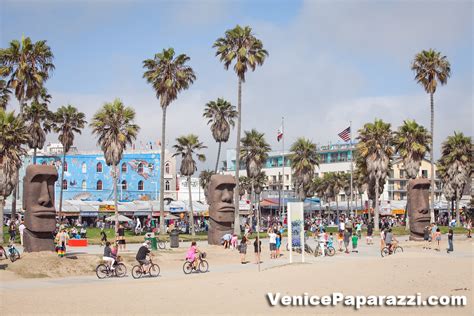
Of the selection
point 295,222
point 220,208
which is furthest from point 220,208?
point 295,222

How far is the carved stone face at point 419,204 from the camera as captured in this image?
146ft

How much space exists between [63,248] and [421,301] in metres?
17.3

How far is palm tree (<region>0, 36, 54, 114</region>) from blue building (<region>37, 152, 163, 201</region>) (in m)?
42.9

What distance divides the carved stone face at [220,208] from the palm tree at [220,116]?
23.5 metres

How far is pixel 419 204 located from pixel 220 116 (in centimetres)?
2420

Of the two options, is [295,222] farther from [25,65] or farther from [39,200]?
[25,65]

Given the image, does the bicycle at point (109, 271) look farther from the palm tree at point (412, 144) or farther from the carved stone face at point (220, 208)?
the palm tree at point (412, 144)

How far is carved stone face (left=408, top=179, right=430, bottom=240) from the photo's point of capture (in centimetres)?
4441

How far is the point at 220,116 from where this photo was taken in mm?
62719

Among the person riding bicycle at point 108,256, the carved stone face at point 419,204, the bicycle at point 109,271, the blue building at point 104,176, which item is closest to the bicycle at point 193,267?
the bicycle at point 109,271

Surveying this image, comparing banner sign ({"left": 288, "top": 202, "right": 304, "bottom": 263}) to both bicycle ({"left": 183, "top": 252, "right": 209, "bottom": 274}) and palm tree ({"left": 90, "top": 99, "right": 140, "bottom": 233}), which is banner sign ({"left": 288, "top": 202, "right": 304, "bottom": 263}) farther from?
palm tree ({"left": 90, "top": 99, "right": 140, "bottom": 233})

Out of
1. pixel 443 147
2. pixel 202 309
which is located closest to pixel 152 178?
pixel 443 147

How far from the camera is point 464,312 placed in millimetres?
15727

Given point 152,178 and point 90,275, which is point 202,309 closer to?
point 90,275
